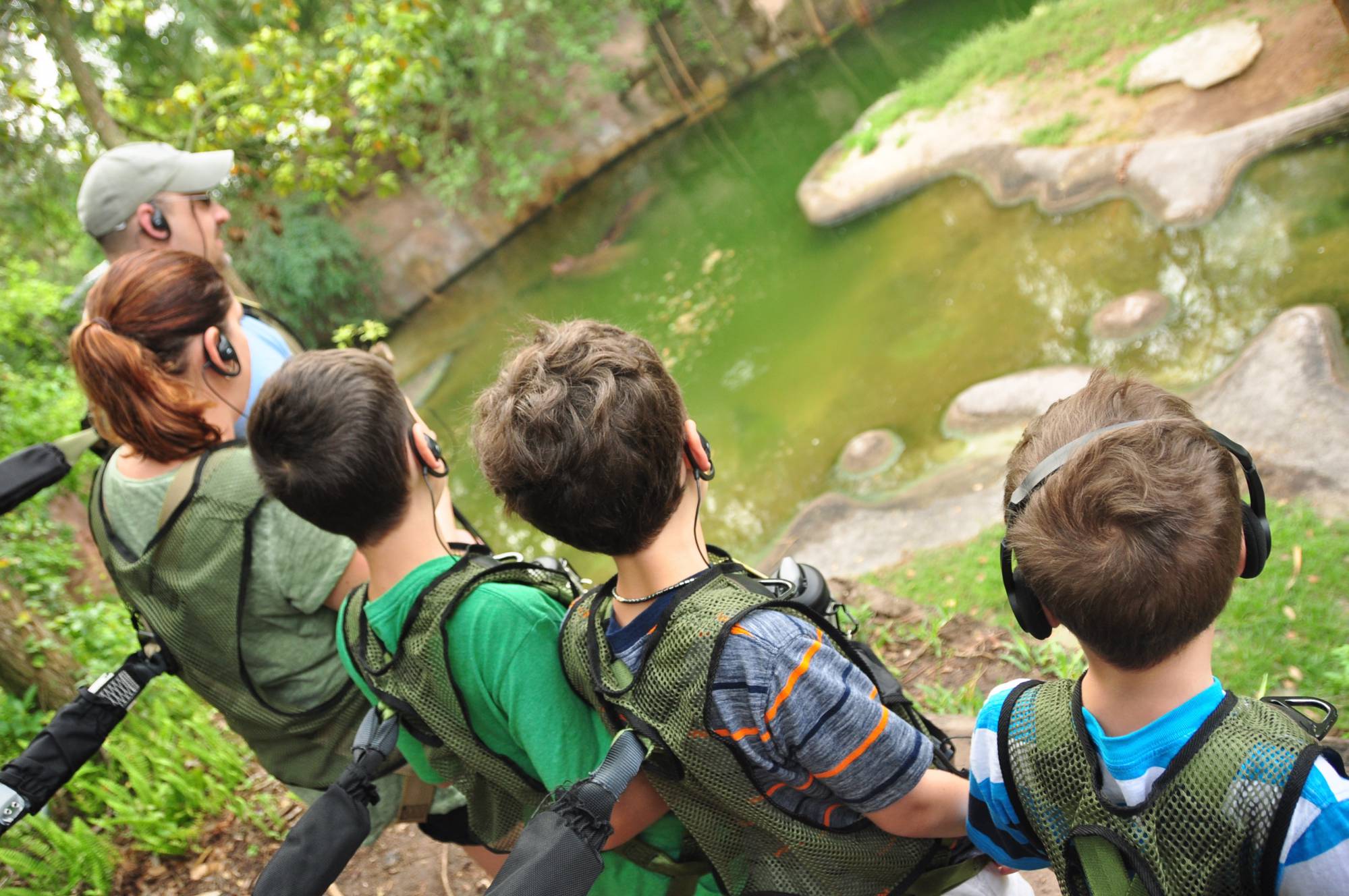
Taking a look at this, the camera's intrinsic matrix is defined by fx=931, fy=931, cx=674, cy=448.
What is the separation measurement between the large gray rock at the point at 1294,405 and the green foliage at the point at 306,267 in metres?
10.3

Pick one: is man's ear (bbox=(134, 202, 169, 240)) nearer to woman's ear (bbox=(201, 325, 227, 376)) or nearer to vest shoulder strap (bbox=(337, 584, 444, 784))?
woman's ear (bbox=(201, 325, 227, 376))

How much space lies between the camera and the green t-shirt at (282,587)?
1.79 metres

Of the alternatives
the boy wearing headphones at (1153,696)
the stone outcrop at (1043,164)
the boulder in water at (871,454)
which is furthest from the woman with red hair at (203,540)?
the stone outcrop at (1043,164)

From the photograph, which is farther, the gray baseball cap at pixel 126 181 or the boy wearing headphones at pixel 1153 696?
the gray baseball cap at pixel 126 181

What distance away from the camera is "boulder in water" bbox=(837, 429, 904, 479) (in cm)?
529

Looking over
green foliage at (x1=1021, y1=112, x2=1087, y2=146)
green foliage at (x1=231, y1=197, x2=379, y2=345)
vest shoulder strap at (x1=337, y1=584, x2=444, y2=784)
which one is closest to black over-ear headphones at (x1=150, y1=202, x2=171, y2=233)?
vest shoulder strap at (x1=337, y1=584, x2=444, y2=784)

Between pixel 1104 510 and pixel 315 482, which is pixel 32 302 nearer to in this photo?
pixel 315 482

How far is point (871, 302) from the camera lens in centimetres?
704

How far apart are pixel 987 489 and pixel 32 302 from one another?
592 cm

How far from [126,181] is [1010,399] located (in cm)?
415

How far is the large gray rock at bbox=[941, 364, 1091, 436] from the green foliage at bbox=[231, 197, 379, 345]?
8.96 meters

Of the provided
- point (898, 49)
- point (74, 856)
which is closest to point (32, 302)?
point (74, 856)

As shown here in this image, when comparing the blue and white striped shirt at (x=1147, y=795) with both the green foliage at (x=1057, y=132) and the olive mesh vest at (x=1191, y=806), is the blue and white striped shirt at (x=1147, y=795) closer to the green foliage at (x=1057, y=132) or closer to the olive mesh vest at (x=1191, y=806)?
the olive mesh vest at (x=1191, y=806)

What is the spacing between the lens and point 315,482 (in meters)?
1.44
